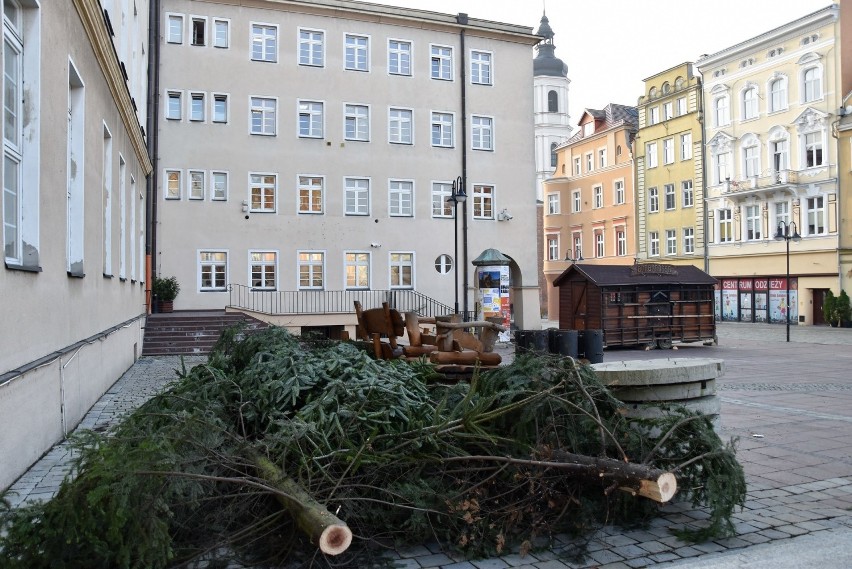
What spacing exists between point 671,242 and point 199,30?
32.7m

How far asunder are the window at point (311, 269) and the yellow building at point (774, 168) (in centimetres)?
2255

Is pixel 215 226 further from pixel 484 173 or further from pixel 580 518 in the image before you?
pixel 580 518

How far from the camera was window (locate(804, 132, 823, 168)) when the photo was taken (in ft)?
126

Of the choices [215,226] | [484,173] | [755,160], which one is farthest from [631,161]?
[215,226]

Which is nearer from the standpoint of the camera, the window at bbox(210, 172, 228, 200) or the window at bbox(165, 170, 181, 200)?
the window at bbox(165, 170, 181, 200)

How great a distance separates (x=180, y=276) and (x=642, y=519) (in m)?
25.2

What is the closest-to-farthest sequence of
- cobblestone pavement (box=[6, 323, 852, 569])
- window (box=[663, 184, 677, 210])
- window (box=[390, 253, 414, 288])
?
cobblestone pavement (box=[6, 323, 852, 569]), window (box=[390, 253, 414, 288]), window (box=[663, 184, 677, 210])

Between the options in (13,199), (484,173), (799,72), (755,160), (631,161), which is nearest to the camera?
(13,199)

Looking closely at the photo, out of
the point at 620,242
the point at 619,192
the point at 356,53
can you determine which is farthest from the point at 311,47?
the point at 620,242

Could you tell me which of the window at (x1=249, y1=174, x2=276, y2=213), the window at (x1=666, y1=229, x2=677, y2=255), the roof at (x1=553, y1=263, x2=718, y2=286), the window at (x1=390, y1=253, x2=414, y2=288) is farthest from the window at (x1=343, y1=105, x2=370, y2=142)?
the window at (x1=666, y1=229, x2=677, y2=255)

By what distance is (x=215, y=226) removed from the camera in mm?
28469

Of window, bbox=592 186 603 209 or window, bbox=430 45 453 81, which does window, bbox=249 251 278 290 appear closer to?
window, bbox=430 45 453 81

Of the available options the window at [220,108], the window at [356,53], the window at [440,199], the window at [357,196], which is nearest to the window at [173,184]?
the window at [220,108]

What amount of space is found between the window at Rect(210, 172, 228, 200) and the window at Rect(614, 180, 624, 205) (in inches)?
1288
